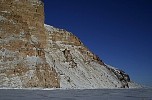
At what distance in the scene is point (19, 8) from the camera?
197 feet

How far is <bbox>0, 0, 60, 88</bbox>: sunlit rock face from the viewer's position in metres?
48.4

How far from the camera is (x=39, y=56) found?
5428 cm

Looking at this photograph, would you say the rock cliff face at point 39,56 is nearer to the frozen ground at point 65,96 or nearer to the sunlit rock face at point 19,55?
the sunlit rock face at point 19,55

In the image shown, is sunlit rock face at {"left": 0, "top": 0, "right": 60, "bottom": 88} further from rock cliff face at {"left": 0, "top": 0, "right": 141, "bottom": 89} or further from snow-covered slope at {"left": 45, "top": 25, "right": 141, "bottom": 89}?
snow-covered slope at {"left": 45, "top": 25, "right": 141, "bottom": 89}

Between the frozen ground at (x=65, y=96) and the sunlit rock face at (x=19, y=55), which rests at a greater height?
the sunlit rock face at (x=19, y=55)

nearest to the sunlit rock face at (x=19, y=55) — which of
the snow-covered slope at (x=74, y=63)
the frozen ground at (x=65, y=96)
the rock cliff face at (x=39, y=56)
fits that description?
the rock cliff face at (x=39, y=56)

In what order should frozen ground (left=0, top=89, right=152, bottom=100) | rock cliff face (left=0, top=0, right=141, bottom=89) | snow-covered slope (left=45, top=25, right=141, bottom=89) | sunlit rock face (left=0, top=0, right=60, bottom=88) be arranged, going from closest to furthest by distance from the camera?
frozen ground (left=0, top=89, right=152, bottom=100) → sunlit rock face (left=0, top=0, right=60, bottom=88) → rock cliff face (left=0, top=0, right=141, bottom=89) → snow-covered slope (left=45, top=25, right=141, bottom=89)

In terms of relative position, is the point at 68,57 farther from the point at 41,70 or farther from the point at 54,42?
the point at 41,70

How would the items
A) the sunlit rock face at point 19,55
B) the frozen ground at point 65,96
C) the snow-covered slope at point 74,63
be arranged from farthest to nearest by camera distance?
the snow-covered slope at point 74,63
the sunlit rock face at point 19,55
the frozen ground at point 65,96

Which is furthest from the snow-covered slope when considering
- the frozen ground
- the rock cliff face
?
the frozen ground

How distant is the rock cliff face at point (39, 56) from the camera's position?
4950cm

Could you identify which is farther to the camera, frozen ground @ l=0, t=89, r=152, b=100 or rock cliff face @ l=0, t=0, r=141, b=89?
rock cliff face @ l=0, t=0, r=141, b=89

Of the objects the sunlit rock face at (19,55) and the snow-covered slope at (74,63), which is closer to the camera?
the sunlit rock face at (19,55)

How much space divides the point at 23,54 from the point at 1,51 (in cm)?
401
